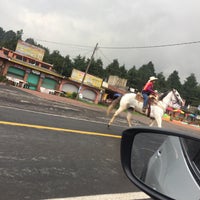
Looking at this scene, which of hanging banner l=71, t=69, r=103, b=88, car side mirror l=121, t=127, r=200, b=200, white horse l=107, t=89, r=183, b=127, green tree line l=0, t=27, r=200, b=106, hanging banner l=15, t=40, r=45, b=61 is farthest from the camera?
green tree line l=0, t=27, r=200, b=106

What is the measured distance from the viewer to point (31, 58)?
48.1 meters

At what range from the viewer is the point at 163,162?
1.87 meters

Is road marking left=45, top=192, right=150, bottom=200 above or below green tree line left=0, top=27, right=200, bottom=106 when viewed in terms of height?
below

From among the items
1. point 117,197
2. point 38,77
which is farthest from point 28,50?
point 117,197

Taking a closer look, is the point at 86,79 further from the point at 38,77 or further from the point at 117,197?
the point at 117,197

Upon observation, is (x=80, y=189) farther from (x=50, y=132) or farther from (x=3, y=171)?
(x=50, y=132)

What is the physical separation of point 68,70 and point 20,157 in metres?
69.7

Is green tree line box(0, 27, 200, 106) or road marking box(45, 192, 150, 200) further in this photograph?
green tree line box(0, 27, 200, 106)

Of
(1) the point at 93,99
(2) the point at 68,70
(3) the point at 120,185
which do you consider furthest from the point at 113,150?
(2) the point at 68,70

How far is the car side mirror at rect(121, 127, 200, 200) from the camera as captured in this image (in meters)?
1.57

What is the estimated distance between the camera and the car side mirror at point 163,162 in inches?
61.7

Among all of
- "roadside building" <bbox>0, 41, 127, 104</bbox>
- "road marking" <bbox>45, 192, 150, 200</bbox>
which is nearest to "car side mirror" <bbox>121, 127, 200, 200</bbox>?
"road marking" <bbox>45, 192, 150, 200</bbox>

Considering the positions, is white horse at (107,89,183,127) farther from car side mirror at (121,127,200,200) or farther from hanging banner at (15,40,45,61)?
hanging banner at (15,40,45,61)

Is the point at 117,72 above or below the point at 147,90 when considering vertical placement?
above
